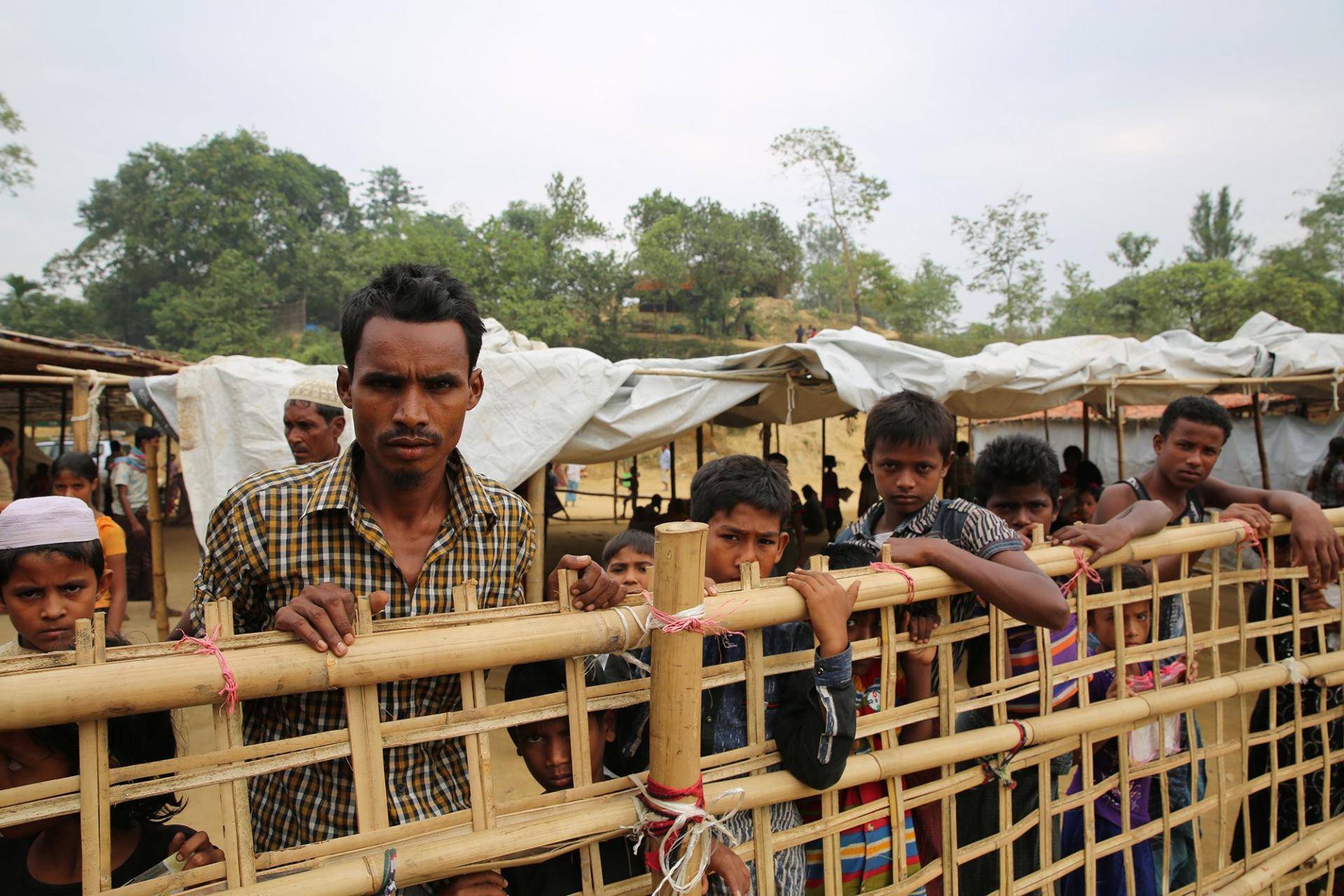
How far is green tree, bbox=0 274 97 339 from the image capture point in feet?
117

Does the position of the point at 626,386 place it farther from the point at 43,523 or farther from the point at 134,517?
the point at 134,517

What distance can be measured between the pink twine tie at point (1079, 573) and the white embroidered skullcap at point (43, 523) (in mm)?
2431

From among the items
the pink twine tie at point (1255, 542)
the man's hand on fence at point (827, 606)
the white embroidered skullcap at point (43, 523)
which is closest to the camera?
the man's hand on fence at point (827, 606)

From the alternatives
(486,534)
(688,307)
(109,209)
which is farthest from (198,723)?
(109,209)

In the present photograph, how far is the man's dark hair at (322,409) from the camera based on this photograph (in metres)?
3.48

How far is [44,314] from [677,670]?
48.4m

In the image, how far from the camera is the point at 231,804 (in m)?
1.03

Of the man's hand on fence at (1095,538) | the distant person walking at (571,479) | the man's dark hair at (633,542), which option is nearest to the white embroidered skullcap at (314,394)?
the man's dark hair at (633,542)

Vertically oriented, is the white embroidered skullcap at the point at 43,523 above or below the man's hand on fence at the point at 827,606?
above

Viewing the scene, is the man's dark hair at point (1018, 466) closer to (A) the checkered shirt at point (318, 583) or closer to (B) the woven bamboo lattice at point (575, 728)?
(B) the woven bamboo lattice at point (575, 728)

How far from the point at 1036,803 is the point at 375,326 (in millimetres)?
1988

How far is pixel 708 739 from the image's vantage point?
A: 1.54 metres

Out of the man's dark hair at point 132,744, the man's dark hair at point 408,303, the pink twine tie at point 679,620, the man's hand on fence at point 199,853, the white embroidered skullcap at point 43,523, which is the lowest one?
the man's hand on fence at point 199,853

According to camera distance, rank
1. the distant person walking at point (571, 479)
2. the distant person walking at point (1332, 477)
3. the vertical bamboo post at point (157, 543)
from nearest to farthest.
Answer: the vertical bamboo post at point (157, 543)
the distant person walking at point (1332, 477)
the distant person walking at point (571, 479)
